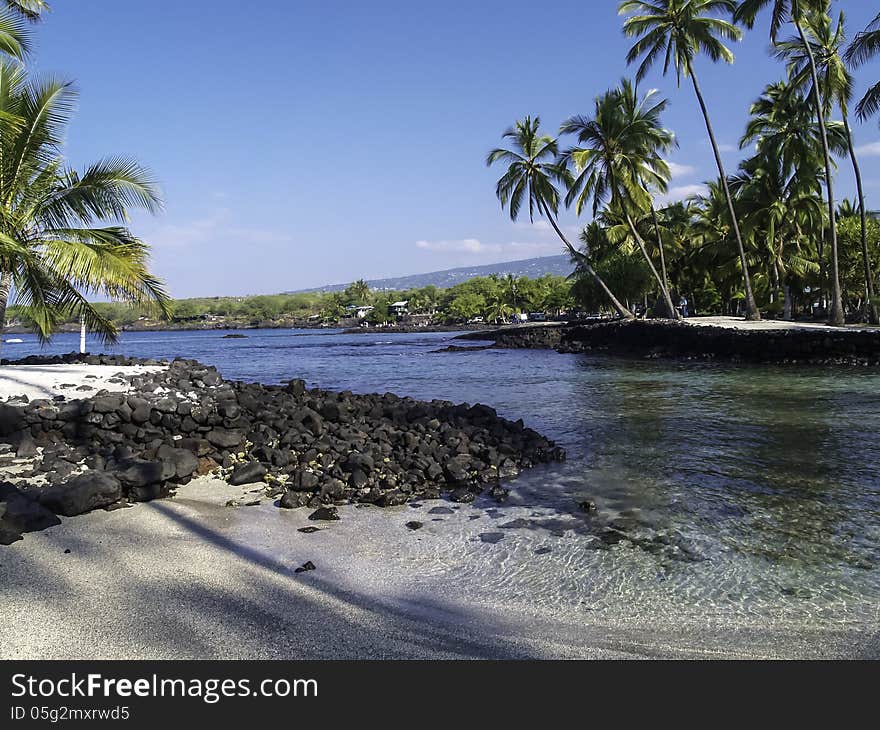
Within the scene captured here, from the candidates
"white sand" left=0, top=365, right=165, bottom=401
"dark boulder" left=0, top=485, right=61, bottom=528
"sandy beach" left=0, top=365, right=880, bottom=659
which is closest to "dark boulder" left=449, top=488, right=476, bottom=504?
"sandy beach" left=0, top=365, right=880, bottom=659

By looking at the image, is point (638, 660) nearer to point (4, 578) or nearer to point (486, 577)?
point (486, 577)

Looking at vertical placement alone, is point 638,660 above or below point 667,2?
below

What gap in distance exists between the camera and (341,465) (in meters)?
8.29

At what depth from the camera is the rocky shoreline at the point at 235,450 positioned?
7121 millimetres

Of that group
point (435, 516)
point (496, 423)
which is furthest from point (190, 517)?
point (496, 423)

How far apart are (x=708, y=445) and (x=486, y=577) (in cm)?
693

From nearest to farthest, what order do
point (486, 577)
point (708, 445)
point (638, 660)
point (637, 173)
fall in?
point (638, 660) < point (486, 577) < point (708, 445) < point (637, 173)

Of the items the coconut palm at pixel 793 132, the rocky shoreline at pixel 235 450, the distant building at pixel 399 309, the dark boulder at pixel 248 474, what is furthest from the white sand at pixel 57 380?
the distant building at pixel 399 309

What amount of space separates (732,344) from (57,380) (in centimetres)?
2641

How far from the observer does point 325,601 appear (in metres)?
4.61

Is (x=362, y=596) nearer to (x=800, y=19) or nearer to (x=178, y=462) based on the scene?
(x=178, y=462)

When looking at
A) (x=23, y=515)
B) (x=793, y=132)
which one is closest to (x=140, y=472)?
(x=23, y=515)

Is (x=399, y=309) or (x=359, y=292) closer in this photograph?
(x=399, y=309)

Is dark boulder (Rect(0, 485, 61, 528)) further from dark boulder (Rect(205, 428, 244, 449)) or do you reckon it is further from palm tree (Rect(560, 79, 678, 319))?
palm tree (Rect(560, 79, 678, 319))
